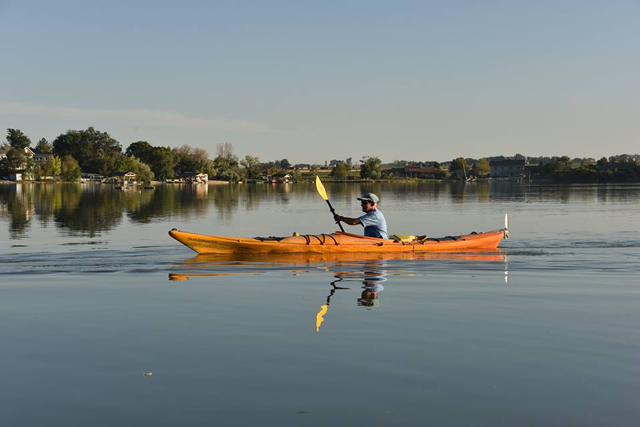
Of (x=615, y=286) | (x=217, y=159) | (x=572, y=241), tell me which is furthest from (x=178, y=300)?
(x=217, y=159)

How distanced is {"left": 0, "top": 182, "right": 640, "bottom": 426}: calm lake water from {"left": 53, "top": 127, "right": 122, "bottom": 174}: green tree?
15504cm

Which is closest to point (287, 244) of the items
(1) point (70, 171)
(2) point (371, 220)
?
(2) point (371, 220)

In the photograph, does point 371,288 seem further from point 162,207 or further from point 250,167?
point 250,167

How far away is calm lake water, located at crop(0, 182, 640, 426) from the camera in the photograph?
22.9 feet

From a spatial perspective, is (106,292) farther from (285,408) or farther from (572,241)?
(572,241)

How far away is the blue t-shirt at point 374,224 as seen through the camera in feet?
62.6

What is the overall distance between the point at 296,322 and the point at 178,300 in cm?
306

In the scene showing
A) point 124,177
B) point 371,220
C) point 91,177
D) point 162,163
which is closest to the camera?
point 371,220

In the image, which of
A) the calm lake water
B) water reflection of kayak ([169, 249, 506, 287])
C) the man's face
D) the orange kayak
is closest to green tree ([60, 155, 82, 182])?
the calm lake water

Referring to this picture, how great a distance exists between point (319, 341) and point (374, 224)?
10000 mm

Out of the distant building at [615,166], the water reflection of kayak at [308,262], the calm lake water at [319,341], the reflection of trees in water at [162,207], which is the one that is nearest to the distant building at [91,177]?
the reflection of trees in water at [162,207]

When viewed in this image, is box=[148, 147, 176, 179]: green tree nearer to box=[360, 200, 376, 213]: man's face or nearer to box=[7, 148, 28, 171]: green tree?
box=[7, 148, 28, 171]: green tree

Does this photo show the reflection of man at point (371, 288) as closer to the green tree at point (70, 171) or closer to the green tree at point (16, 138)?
the green tree at point (70, 171)

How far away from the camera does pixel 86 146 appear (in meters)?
171
